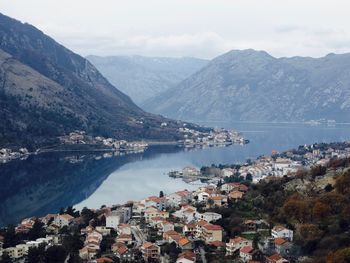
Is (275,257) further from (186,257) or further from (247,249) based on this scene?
(186,257)

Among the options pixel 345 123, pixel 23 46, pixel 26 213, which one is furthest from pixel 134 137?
pixel 345 123

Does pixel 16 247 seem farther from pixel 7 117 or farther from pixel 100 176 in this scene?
pixel 7 117

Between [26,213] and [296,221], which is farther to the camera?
[26,213]

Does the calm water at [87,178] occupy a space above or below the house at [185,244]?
below

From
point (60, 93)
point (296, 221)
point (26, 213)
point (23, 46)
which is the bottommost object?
point (26, 213)

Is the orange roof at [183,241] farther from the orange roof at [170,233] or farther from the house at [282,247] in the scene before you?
the house at [282,247]

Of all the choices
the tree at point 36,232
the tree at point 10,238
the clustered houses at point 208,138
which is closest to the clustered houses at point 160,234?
the tree at point 36,232

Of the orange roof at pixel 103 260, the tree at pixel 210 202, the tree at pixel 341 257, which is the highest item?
the tree at pixel 341 257
